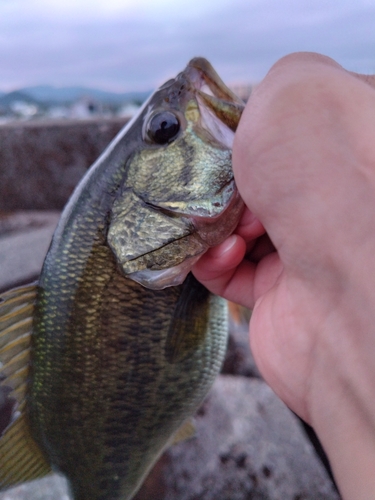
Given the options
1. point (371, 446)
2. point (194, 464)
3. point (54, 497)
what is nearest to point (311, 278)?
point (371, 446)

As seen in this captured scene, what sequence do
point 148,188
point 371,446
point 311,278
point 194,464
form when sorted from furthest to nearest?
point 194,464
point 148,188
point 311,278
point 371,446

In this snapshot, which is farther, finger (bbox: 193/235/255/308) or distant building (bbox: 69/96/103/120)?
distant building (bbox: 69/96/103/120)

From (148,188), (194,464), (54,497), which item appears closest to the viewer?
(148,188)

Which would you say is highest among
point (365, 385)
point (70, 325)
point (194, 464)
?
point (365, 385)

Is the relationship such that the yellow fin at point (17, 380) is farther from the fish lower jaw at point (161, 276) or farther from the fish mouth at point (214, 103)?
the fish mouth at point (214, 103)

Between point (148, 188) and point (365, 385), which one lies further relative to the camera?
point (148, 188)

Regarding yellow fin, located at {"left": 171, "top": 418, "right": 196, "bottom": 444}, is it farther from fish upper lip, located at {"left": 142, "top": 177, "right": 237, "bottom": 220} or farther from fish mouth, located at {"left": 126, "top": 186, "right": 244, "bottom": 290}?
fish upper lip, located at {"left": 142, "top": 177, "right": 237, "bottom": 220}

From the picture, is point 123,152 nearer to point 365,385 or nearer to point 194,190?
point 194,190

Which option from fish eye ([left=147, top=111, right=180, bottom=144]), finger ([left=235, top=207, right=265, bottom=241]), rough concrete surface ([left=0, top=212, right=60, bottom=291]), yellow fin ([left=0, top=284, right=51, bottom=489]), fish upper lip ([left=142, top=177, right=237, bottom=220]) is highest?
fish eye ([left=147, top=111, right=180, bottom=144])

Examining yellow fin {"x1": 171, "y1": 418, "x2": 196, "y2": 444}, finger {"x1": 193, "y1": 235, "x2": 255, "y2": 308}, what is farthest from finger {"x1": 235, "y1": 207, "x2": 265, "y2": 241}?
yellow fin {"x1": 171, "y1": 418, "x2": 196, "y2": 444}
